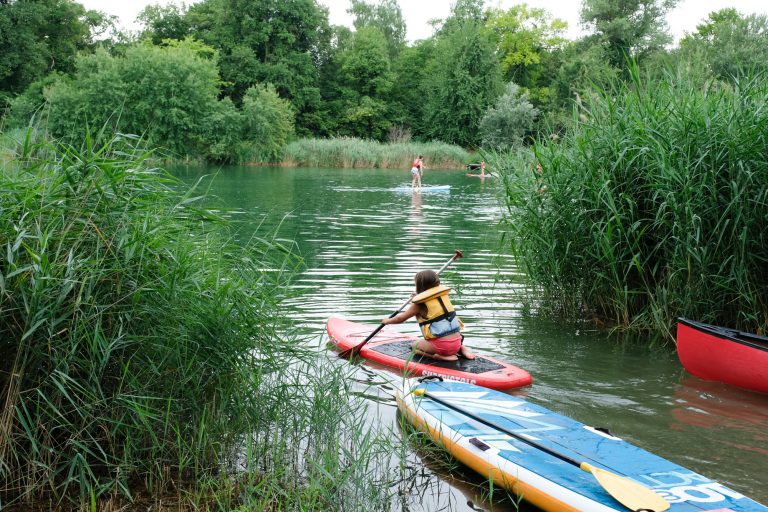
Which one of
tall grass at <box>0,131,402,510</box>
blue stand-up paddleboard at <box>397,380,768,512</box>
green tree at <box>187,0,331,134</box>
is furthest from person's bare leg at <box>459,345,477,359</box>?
green tree at <box>187,0,331,134</box>

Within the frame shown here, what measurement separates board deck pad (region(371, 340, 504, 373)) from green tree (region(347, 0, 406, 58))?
61.3m

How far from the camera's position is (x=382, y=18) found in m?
65.4

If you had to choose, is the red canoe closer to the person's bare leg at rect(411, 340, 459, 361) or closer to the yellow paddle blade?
the person's bare leg at rect(411, 340, 459, 361)

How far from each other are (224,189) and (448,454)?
1947 centimetres

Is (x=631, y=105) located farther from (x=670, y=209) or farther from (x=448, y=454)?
(x=448, y=454)

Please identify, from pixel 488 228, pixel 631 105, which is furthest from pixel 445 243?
pixel 631 105

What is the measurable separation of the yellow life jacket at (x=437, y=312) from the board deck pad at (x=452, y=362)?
0.24 meters

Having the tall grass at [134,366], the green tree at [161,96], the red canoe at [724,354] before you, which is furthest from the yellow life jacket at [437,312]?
the green tree at [161,96]

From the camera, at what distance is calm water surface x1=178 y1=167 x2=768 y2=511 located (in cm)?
458

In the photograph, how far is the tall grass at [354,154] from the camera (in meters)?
37.9

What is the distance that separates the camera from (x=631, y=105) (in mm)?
7207

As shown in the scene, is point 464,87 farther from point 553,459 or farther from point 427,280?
point 553,459

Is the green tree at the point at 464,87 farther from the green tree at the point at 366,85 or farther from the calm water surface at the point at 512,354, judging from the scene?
the calm water surface at the point at 512,354

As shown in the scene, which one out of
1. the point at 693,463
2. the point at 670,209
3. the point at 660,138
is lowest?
the point at 693,463
